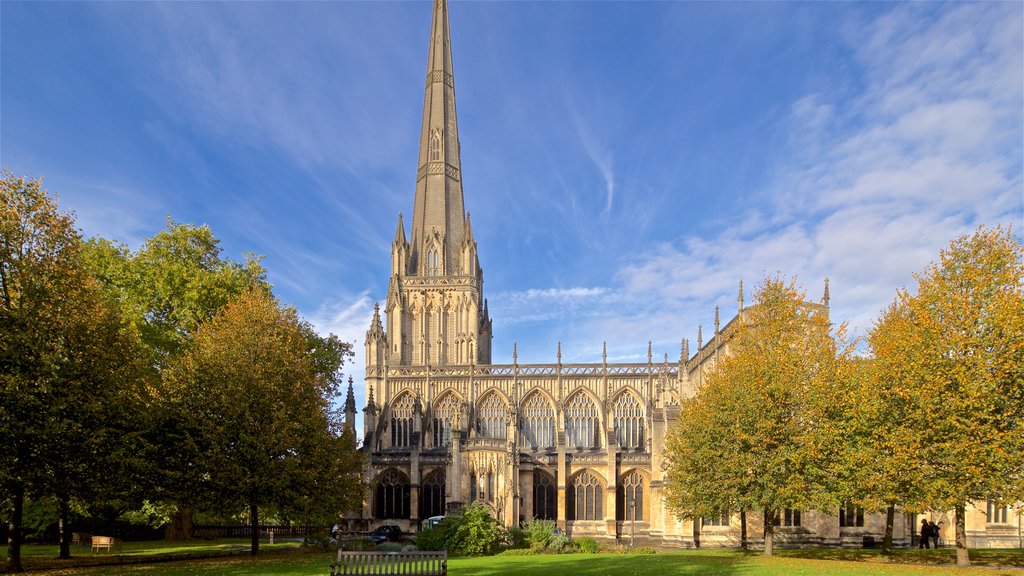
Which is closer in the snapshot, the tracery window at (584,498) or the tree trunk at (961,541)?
the tree trunk at (961,541)

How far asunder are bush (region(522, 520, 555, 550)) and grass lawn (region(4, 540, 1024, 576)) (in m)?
2.67

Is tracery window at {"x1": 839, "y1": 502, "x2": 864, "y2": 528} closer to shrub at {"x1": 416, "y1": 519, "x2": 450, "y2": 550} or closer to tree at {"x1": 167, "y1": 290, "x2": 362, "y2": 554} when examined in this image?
shrub at {"x1": 416, "y1": 519, "x2": 450, "y2": 550}

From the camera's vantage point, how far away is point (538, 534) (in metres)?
Result: 28.7

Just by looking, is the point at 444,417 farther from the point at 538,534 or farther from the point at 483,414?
the point at 538,534

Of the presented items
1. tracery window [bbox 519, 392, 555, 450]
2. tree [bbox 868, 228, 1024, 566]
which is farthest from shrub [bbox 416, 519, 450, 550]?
tracery window [bbox 519, 392, 555, 450]

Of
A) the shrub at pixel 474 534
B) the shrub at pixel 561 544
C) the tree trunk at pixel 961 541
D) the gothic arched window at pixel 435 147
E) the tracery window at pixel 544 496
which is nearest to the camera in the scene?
the tree trunk at pixel 961 541

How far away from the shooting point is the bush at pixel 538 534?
28.2m

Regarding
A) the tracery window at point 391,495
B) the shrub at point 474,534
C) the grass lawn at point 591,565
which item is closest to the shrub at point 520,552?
the shrub at point 474,534

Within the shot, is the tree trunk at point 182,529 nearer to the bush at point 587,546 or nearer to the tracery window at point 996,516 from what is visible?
the bush at point 587,546

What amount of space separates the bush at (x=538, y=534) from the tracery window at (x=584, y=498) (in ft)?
53.4

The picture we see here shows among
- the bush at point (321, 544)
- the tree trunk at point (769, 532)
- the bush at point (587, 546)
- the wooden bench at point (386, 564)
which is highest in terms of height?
the wooden bench at point (386, 564)

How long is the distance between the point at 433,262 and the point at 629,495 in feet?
89.8

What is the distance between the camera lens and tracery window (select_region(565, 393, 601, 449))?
2160 inches

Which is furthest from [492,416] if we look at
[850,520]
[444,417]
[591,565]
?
[591,565]
